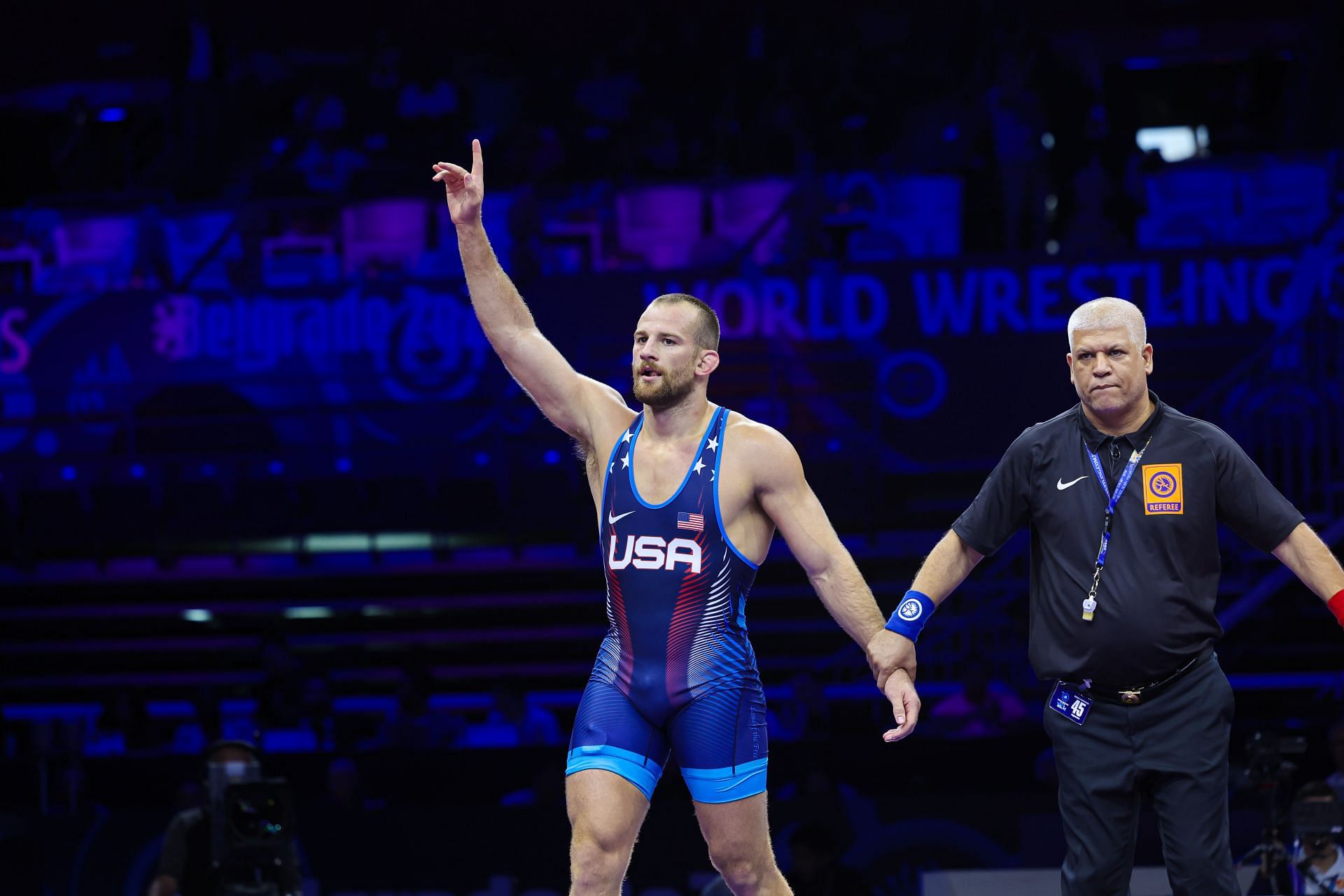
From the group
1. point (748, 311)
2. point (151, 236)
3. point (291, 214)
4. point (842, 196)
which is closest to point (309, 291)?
point (291, 214)

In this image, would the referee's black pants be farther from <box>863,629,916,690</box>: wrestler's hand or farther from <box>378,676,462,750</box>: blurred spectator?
<box>378,676,462,750</box>: blurred spectator

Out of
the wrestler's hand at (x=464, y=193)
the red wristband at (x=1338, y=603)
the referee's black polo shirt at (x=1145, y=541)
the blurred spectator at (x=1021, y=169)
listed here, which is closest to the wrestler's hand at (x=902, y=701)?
the referee's black polo shirt at (x=1145, y=541)

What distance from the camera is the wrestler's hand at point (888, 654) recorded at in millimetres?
4008

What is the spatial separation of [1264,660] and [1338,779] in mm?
3333

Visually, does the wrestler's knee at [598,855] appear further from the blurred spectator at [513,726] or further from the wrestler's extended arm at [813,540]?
the blurred spectator at [513,726]

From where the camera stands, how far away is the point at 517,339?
13.9ft

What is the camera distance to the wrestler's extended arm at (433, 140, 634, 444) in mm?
4238

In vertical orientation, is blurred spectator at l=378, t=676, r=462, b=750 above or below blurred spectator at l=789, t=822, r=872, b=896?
above

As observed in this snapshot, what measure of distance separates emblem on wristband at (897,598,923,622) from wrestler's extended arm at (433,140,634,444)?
0.97 m

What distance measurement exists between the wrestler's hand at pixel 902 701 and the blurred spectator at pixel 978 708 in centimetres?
641

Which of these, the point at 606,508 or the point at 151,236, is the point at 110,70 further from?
the point at 606,508

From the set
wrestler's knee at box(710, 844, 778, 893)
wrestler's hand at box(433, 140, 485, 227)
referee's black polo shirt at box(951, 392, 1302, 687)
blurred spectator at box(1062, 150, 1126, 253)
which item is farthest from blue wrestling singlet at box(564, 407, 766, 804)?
blurred spectator at box(1062, 150, 1126, 253)

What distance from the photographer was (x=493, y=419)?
39.5 feet

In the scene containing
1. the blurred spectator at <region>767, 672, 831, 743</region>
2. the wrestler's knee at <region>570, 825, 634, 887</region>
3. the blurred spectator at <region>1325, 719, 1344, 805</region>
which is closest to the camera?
the wrestler's knee at <region>570, 825, 634, 887</region>
